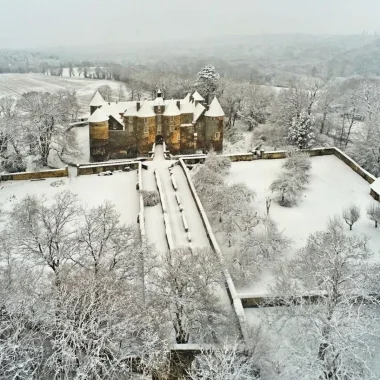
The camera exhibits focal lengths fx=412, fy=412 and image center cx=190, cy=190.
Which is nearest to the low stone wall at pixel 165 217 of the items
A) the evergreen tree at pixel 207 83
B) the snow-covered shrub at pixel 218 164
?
the snow-covered shrub at pixel 218 164

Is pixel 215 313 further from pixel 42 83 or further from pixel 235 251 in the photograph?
pixel 42 83

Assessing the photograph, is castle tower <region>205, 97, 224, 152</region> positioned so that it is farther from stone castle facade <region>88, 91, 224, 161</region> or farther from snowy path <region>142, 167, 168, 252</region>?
snowy path <region>142, 167, 168, 252</region>

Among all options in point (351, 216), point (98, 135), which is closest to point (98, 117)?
point (98, 135)

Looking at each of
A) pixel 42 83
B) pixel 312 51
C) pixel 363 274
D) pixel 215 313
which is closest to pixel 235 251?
pixel 215 313

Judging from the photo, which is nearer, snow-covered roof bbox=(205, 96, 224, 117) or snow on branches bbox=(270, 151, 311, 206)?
snow on branches bbox=(270, 151, 311, 206)

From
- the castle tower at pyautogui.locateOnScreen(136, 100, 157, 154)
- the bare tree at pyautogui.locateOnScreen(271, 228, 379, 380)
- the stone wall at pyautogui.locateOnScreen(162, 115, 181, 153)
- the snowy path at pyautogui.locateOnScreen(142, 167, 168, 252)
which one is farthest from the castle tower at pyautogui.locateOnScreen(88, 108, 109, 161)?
the bare tree at pyautogui.locateOnScreen(271, 228, 379, 380)

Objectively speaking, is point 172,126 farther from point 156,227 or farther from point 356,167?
point 156,227

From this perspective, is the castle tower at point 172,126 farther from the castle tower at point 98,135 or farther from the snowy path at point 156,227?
the snowy path at point 156,227
